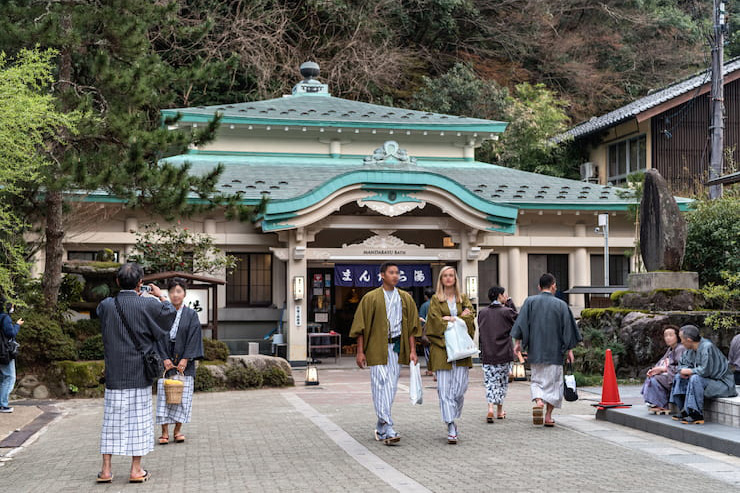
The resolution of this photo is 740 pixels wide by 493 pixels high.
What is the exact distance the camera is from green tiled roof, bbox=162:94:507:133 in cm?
2273

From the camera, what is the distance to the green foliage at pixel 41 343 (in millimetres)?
14883

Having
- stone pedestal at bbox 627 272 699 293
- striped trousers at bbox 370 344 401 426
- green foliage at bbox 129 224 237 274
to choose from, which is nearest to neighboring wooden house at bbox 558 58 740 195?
stone pedestal at bbox 627 272 699 293

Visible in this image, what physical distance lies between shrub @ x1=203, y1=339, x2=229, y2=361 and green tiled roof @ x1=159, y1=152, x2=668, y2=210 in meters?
4.23

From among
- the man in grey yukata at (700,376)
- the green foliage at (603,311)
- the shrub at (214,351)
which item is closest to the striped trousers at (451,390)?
the man in grey yukata at (700,376)

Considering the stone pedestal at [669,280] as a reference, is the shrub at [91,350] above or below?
below

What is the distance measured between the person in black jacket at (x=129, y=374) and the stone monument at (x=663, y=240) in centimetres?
1101

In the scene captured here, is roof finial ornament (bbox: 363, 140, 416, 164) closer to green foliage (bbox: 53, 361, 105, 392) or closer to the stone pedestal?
the stone pedestal

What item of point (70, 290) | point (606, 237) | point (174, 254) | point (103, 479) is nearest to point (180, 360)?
point (103, 479)

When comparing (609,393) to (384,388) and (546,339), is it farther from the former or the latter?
(384,388)

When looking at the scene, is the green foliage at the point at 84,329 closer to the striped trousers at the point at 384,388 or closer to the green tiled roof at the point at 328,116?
the green tiled roof at the point at 328,116

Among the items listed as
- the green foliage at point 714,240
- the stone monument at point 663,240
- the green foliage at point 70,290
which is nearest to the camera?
the stone monument at point 663,240

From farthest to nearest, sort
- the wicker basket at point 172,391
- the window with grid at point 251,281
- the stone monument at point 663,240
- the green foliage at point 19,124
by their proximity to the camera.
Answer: the window with grid at point 251,281 → the stone monument at point 663,240 → the green foliage at point 19,124 → the wicker basket at point 172,391

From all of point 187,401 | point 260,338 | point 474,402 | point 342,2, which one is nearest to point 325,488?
point 187,401

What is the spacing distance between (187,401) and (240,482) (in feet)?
8.28
